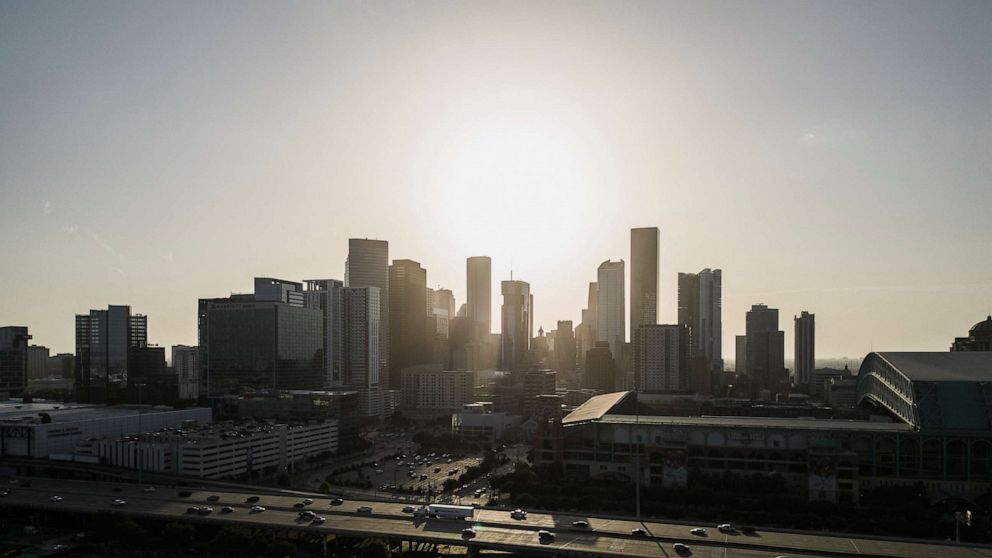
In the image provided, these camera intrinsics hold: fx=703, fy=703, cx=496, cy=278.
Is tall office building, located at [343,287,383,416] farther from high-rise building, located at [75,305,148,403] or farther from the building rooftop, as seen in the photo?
the building rooftop

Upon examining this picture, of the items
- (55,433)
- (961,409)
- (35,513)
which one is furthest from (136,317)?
(961,409)

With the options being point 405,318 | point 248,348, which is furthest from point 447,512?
point 405,318

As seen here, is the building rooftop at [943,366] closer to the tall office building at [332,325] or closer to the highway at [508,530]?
the highway at [508,530]

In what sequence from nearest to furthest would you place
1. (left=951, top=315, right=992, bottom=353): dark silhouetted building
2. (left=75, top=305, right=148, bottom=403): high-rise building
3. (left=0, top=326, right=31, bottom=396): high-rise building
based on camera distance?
(left=951, top=315, right=992, bottom=353): dark silhouetted building < (left=0, top=326, right=31, bottom=396): high-rise building < (left=75, top=305, right=148, bottom=403): high-rise building

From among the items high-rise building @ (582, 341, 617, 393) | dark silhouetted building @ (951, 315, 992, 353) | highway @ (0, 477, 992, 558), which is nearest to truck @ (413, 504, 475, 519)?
highway @ (0, 477, 992, 558)

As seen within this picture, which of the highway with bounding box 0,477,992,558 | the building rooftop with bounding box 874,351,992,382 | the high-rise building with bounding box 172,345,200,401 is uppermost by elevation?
the building rooftop with bounding box 874,351,992,382

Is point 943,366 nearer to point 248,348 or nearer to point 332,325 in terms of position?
point 248,348

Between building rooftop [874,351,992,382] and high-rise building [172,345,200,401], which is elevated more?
building rooftop [874,351,992,382]
